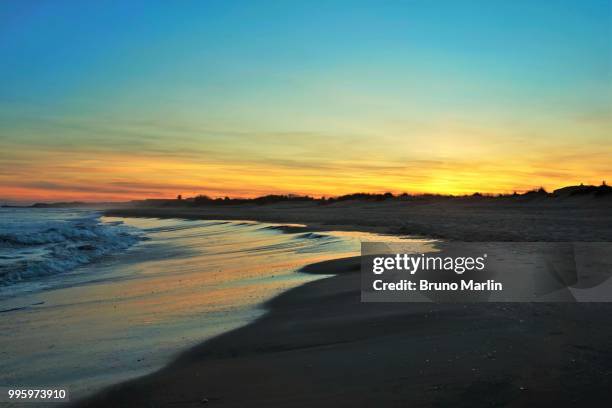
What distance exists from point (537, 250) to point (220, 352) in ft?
27.8

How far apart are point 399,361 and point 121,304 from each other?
494cm

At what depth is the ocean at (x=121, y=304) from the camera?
4844 millimetres

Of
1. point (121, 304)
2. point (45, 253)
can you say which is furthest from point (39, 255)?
point (121, 304)

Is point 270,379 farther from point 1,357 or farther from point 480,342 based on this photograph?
point 1,357

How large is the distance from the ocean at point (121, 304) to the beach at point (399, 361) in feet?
1.73

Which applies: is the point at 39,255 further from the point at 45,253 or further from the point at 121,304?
the point at 121,304

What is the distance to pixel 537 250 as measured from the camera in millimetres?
10992

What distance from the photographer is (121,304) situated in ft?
25.2

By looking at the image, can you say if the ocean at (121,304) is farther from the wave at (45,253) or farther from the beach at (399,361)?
the beach at (399,361)

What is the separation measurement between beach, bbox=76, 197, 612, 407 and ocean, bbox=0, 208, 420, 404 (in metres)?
0.53

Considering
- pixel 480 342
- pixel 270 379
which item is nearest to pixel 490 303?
pixel 480 342

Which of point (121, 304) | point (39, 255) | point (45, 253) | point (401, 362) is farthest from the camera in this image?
point (45, 253)

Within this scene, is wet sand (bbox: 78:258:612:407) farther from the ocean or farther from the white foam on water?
the white foam on water

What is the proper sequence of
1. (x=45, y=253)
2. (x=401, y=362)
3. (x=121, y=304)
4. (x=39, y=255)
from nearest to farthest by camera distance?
(x=401, y=362), (x=121, y=304), (x=39, y=255), (x=45, y=253)
